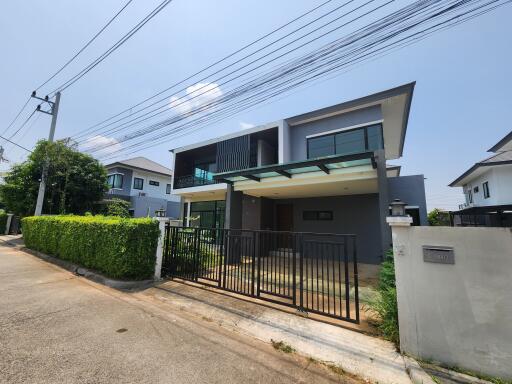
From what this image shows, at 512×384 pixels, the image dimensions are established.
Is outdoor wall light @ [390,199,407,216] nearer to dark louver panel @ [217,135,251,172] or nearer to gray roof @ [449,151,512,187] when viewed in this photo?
dark louver panel @ [217,135,251,172]

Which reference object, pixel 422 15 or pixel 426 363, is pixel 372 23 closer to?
pixel 422 15

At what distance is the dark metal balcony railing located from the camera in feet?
45.9

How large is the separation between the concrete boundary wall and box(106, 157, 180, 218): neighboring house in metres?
19.4

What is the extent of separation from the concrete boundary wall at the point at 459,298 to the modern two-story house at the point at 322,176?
2920 millimetres

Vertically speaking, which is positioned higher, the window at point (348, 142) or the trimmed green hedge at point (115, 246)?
the window at point (348, 142)

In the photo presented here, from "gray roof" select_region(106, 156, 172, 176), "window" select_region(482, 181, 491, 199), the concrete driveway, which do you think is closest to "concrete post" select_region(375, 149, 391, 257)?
the concrete driveway

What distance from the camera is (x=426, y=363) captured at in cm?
285

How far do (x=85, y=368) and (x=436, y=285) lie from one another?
4.36m

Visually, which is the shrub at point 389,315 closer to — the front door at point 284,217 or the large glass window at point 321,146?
the large glass window at point 321,146

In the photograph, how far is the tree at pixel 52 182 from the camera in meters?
13.2

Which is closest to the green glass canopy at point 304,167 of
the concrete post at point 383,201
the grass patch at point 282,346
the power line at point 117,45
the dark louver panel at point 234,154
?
the concrete post at point 383,201

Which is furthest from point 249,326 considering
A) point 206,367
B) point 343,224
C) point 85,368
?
point 343,224

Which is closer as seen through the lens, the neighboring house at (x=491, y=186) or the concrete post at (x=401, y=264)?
the concrete post at (x=401, y=264)

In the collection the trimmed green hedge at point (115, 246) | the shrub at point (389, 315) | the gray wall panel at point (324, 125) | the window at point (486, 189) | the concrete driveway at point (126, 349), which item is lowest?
the concrete driveway at point (126, 349)
